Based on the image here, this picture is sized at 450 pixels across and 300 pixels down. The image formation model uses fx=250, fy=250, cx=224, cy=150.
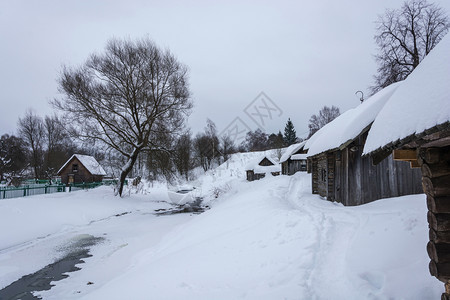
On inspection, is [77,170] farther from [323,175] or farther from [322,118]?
[322,118]

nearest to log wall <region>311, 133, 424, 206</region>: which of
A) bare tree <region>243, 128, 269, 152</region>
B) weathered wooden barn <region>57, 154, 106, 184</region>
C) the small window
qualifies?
the small window

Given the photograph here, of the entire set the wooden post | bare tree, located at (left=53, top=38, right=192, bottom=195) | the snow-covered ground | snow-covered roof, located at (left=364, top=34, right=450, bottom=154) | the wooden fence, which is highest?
bare tree, located at (left=53, top=38, right=192, bottom=195)

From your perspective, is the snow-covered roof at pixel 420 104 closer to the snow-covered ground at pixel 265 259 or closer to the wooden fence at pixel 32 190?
the snow-covered ground at pixel 265 259

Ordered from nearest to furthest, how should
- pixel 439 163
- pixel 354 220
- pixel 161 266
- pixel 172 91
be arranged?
pixel 439 163 → pixel 161 266 → pixel 354 220 → pixel 172 91

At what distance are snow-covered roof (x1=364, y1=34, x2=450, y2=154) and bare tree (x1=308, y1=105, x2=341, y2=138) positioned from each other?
5738cm

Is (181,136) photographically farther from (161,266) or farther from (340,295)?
(340,295)

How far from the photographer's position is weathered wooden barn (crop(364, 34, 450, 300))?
2322 millimetres

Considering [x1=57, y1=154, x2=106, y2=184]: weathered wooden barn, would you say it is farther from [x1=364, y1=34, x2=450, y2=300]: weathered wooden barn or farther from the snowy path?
[x1=364, y1=34, x2=450, y2=300]: weathered wooden barn

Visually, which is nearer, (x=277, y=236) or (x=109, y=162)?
(x=277, y=236)

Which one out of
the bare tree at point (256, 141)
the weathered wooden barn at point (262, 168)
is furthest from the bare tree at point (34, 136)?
the bare tree at point (256, 141)

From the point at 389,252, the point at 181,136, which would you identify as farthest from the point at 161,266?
the point at 181,136

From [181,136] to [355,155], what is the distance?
16.0 meters

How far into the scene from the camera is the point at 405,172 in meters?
7.39

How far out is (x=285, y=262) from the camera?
15.8 feet
